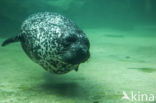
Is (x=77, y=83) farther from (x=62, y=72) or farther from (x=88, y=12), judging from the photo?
(x=88, y=12)

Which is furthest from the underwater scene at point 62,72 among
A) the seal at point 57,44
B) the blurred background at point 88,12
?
the blurred background at point 88,12

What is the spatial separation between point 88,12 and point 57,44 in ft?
94.9

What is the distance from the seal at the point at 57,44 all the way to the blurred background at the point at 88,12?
40.9 feet

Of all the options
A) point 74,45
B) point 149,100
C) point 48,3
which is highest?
point 48,3

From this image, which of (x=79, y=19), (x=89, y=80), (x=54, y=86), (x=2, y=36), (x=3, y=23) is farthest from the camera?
(x=79, y=19)

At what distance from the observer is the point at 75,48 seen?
15.8ft

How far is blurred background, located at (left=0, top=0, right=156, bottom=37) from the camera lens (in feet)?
59.9

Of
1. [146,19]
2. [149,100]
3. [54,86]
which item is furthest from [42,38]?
[146,19]

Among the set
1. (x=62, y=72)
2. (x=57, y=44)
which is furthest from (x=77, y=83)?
(x=57, y=44)

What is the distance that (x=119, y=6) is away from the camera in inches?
1341

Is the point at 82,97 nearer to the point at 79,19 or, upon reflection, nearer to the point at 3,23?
the point at 3,23

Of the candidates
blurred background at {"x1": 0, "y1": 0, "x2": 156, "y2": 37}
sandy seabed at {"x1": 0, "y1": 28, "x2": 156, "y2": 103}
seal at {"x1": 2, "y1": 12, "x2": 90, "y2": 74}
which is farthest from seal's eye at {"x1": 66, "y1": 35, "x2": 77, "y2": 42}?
blurred background at {"x1": 0, "y1": 0, "x2": 156, "y2": 37}

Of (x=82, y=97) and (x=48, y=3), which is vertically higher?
(x=48, y=3)

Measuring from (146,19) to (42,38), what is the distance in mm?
32724
